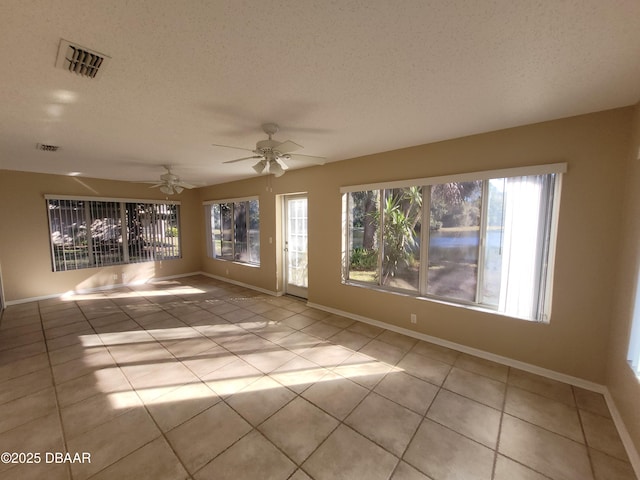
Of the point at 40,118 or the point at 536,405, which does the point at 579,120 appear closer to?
the point at 536,405

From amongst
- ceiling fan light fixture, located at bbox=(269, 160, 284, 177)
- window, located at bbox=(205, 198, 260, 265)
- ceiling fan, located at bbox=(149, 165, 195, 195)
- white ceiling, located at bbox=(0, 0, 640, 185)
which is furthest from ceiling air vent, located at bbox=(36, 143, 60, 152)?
window, located at bbox=(205, 198, 260, 265)

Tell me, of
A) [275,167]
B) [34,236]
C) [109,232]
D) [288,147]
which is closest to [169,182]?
[275,167]

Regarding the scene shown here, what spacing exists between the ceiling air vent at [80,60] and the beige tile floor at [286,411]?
2460 millimetres

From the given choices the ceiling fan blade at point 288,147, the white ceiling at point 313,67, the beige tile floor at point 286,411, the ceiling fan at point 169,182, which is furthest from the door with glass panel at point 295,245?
the ceiling fan blade at point 288,147

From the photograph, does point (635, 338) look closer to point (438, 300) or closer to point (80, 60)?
point (438, 300)

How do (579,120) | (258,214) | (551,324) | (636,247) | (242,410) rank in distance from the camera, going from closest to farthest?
1. (636,247)
2. (242,410)
3. (579,120)
4. (551,324)
5. (258,214)

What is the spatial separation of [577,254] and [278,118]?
301 centimetres

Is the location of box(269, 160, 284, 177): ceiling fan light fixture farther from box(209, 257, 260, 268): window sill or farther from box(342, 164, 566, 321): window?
box(209, 257, 260, 268): window sill

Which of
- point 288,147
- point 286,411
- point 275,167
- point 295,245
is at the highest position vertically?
point 288,147

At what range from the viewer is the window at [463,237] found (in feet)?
8.09

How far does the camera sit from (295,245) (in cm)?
500

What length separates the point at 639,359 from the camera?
168cm

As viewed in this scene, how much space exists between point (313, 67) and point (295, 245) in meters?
3.68

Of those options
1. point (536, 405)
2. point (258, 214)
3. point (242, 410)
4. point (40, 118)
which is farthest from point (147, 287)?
point (536, 405)
